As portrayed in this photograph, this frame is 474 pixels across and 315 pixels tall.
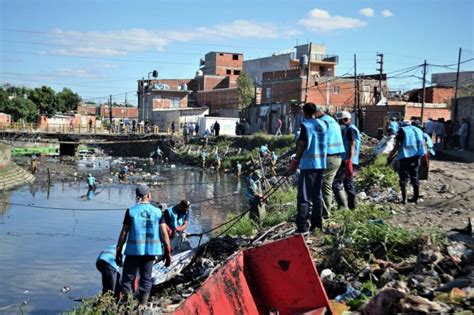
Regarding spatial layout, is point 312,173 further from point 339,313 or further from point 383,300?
point 383,300

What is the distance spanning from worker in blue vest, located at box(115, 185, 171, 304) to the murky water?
3.61 metres

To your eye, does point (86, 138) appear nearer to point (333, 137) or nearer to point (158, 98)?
point (158, 98)

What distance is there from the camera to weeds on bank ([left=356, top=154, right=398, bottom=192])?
12848mm

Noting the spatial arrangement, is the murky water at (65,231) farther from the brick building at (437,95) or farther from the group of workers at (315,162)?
the brick building at (437,95)

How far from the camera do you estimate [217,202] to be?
22.8 metres

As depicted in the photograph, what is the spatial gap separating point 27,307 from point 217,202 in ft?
45.0

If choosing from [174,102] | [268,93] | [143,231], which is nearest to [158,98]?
[174,102]

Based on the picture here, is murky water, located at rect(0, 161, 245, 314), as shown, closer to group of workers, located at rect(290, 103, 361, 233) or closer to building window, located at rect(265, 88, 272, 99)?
group of workers, located at rect(290, 103, 361, 233)

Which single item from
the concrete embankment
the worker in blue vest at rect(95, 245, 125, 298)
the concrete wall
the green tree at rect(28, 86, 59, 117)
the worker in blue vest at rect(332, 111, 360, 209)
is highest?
the green tree at rect(28, 86, 59, 117)

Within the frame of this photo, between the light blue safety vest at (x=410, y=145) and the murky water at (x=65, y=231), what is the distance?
599 centimetres

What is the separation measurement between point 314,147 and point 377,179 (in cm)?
679

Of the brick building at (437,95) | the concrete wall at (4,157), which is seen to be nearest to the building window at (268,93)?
the brick building at (437,95)

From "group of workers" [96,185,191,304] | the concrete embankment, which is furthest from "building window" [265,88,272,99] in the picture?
"group of workers" [96,185,191,304]

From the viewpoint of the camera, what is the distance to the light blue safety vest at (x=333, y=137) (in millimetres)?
7371
